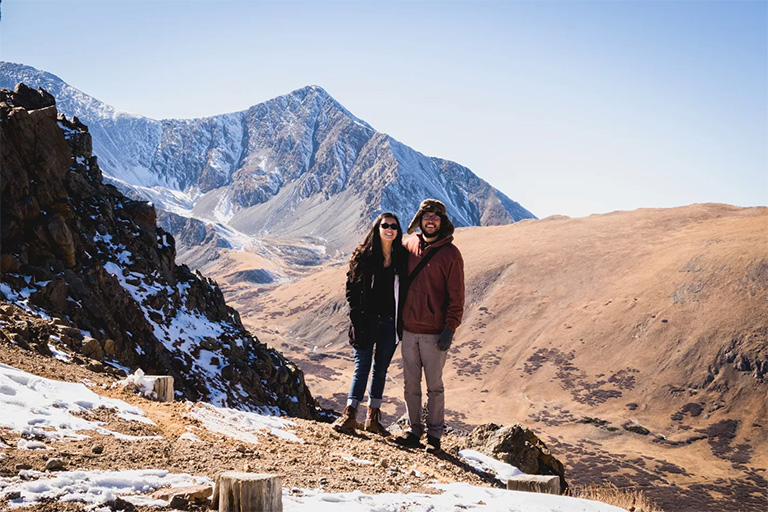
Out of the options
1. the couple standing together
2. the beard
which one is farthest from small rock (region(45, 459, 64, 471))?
the beard

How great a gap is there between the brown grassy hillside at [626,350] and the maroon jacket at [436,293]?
2569 cm

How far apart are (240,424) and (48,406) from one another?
199cm

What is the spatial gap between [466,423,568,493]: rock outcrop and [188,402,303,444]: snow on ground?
3.24 meters

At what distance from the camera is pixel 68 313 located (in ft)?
39.1

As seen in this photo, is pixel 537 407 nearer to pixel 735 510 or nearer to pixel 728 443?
pixel 728 443

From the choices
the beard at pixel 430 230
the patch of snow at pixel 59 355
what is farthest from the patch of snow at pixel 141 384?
the beard at pixel 430 230

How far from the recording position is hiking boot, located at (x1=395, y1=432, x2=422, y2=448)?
679 cm

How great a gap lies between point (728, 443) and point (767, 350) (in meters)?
9.85

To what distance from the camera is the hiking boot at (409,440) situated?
267 inches

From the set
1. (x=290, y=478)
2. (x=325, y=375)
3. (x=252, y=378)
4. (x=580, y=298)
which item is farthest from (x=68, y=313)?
(x=580, y=298)

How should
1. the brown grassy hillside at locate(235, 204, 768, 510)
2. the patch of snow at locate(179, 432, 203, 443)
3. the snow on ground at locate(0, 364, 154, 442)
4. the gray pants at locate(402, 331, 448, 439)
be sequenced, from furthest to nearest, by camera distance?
1. the brown grassy hillside at locate(235, 204, 768, 510)
2. the gray pants at locate(402, 331, 448, 439)
3. the patch of snow at locate(179, 432, 203, 443)
4. the snow on ground at locate(0, 364, 154, 442)

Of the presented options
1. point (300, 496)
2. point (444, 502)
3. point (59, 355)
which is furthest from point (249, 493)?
point (59, 355)

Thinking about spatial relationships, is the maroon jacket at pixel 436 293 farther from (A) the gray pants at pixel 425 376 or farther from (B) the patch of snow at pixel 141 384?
(B) the patch of snow at pixel 141 384

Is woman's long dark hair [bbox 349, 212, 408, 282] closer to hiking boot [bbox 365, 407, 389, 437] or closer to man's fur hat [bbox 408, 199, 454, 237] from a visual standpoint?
man's fur hat [bbox 408, 199, 454, 237]
